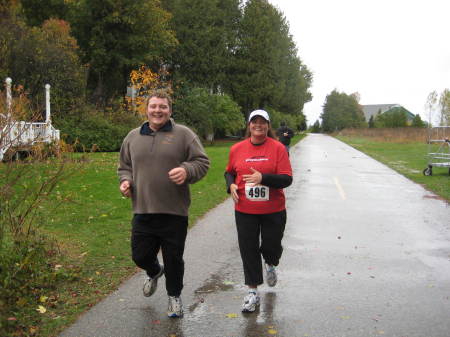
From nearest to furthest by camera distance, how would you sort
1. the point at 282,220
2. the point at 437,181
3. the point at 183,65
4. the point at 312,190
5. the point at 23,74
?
the point at 282,220 < the point at 312,190 < the point at 437,181 < the point at 23,74 < the point at 183,65

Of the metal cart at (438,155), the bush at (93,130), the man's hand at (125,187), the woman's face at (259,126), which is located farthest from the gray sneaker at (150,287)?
the bush at (93,130)

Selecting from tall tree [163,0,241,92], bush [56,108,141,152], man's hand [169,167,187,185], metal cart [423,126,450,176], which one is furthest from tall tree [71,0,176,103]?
man's hand [169,167,187,185]

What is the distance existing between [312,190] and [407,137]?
39.0 m

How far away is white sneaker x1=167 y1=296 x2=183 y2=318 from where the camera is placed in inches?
173

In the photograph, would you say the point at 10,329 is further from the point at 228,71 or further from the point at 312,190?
the point at 228,71

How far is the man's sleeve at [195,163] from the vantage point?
4.22 m

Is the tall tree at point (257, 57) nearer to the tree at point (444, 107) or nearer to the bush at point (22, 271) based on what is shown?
the tree at point (444, 107)

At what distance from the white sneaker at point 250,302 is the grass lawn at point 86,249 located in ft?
4.63

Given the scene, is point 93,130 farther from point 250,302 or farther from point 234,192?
point 250,302

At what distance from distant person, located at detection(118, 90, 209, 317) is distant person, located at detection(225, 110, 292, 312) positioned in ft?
1.48

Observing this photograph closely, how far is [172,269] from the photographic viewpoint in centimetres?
446

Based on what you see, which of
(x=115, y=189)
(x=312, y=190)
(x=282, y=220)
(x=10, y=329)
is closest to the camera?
(x=10, y=329)

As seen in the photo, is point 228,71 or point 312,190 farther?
point 228,71

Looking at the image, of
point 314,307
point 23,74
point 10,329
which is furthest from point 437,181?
point 23,74
